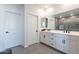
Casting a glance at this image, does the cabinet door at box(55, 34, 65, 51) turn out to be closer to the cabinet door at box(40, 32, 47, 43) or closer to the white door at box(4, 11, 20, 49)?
the cabinet door at box(40, 32, 47, 43)

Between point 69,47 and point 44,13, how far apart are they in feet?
5.10

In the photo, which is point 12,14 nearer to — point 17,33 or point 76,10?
point 17,33

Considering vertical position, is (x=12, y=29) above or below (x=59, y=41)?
above

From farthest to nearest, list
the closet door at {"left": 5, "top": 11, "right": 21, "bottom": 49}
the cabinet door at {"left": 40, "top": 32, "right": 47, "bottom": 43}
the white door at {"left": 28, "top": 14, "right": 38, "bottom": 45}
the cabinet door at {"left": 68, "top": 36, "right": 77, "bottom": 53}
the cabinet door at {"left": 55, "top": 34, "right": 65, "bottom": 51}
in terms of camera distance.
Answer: the cabinet door at {"left": 40, "top": 32, "right": 47, "bottom": 43} < the white door at {"left": 28, "top": 14, "right": 38, "bottom": 45} < the cabinet door at {"left": 55, "top": 34, "right": 65, "bottom": 51} < the closet door at {"left": 5, "top": 11, "right": 21, "bottom": 49} < the cabinet door at {"left": 68, "top": 36, "right": 77, "bottom": 53}

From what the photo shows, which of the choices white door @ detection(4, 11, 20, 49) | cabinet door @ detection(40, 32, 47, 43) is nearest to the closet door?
white door @ detection(4, 11, 20, 49)

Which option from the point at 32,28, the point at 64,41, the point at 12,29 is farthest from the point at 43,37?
the point at 12,29

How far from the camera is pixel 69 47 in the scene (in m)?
2.07

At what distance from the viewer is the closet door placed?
7.33 feet

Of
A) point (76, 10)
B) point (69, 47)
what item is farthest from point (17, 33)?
point (76, 10)

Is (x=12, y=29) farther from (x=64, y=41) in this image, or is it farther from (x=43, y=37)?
(x=64, y=41)

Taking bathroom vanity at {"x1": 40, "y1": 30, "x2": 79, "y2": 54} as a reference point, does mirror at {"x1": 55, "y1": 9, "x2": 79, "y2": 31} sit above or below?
above

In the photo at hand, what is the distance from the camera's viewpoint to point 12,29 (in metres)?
2.34

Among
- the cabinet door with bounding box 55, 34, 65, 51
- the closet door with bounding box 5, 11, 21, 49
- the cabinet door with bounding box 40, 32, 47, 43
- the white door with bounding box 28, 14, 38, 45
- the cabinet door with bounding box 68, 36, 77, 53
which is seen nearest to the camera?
the cabinet door with bounding box 68, 36, 77, 53

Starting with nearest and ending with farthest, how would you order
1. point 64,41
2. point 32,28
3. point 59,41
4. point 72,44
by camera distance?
1. point 72,44
2. point 64,41
3. point 59,41
4. point 32,28
